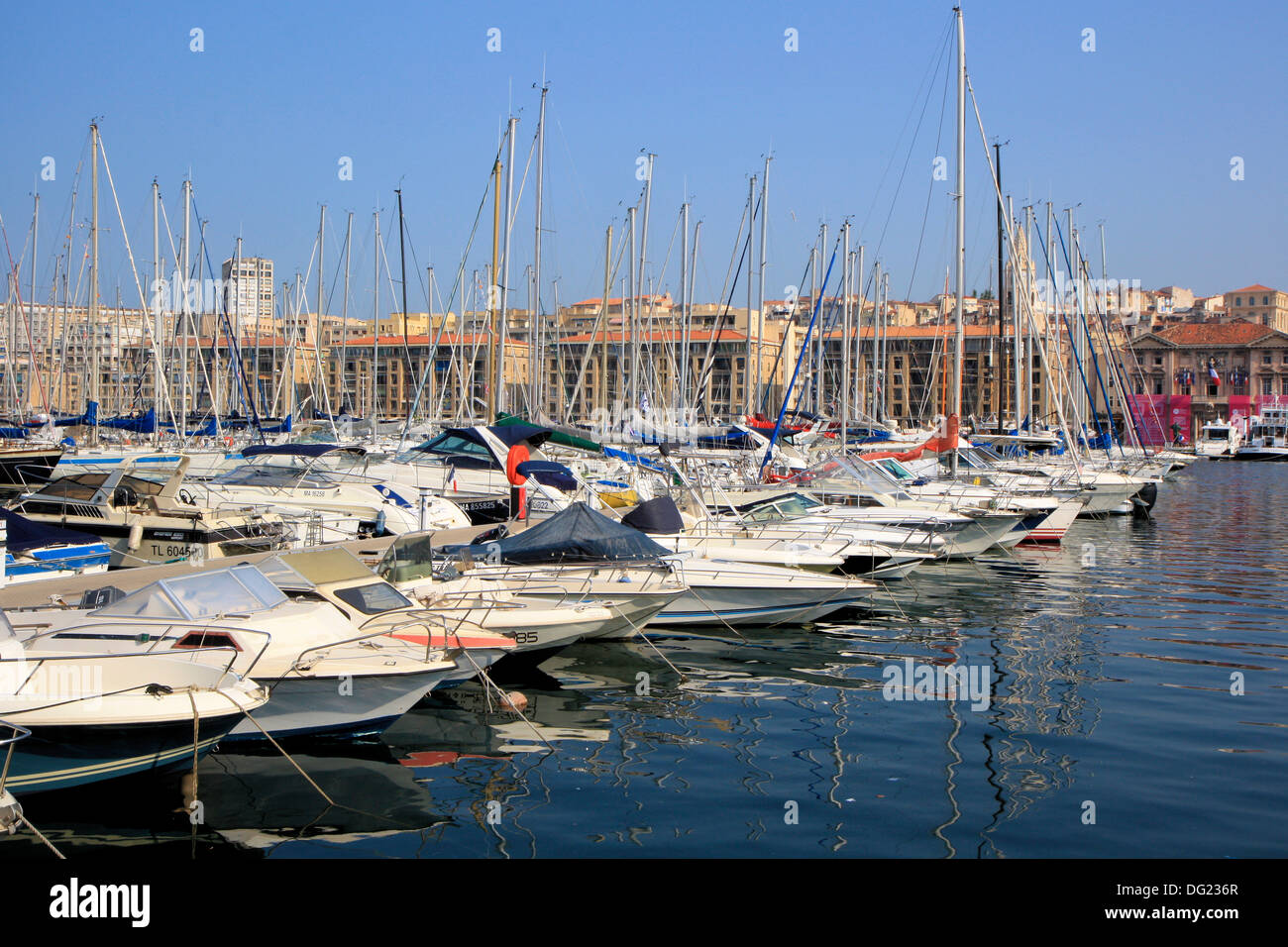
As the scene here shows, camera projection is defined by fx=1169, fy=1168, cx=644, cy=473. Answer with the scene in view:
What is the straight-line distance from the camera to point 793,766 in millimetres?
11219

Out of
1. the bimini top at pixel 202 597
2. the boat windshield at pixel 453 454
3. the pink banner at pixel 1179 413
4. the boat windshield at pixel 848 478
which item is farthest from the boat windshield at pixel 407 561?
the pink banner at pixel 1179 413

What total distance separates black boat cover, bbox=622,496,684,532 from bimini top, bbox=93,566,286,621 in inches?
338

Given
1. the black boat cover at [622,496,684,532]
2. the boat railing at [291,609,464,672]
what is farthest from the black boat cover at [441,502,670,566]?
the boat railing at [291,609,464,672]

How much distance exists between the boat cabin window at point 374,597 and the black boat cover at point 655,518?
7.09 meters

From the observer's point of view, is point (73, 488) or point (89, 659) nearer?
point (89, 659)

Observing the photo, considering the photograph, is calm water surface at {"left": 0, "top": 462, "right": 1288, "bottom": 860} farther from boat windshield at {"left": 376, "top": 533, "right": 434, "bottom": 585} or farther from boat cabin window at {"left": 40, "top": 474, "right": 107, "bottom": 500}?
boat cabin window at {"left": 40, "top": 474, "right": 107, "bottom": 500}

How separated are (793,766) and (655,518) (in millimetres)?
9773

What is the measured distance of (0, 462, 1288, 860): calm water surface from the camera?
30.7 feet

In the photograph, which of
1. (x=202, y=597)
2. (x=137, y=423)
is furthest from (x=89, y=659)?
(x=137, y=423)

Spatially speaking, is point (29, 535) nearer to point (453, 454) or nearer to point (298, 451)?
point (298, 451)

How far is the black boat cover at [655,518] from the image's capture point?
20672mm
